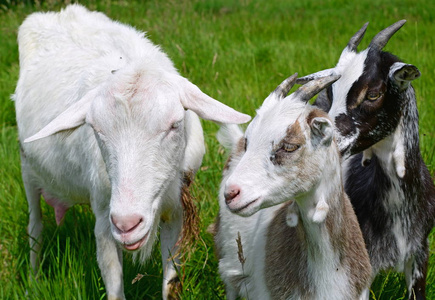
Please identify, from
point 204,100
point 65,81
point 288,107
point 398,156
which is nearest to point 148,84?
point 204,100

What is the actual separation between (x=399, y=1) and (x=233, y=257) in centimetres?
783

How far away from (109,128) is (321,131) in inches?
→ 33.5

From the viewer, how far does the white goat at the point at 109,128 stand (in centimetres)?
247

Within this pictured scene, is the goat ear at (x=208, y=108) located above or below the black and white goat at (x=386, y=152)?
above

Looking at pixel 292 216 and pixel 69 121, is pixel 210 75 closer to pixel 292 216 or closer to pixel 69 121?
pixel 69 121

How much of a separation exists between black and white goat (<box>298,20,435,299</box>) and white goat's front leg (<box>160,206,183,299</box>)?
0.89 m

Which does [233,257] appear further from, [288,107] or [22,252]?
[22,252]

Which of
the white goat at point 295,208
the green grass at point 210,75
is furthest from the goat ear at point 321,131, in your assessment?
the green grass at point 210,75

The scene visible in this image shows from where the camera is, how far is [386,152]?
3102 millimetres

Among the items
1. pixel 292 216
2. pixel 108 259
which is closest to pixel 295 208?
pixel 292 216

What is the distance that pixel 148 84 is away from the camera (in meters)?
2.63

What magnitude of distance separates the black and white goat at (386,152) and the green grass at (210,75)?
0.83 feet

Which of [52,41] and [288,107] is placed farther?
[52,41]

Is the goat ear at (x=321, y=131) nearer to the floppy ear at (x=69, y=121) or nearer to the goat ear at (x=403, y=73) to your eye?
the goat ear at (x=403, y=73)
